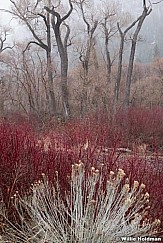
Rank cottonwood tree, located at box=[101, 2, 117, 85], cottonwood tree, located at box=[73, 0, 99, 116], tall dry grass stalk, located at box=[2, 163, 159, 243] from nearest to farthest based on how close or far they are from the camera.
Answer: tall dry grass stalk, located at box=[2, 163, 159, 243] → cottonwood tree, located at box=[73, 0, 99, 116] → cottonwood tree, located at box=[101, 2, 117, 85]

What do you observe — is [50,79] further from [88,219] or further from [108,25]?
[88,219]

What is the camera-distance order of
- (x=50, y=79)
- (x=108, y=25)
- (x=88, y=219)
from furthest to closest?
(x=108, y=25)
(x=50, y=79)
(x=88, y=219)

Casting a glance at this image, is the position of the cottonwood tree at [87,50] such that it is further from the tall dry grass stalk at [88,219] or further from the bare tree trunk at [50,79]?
the tall dry grass stalk at [88,219]

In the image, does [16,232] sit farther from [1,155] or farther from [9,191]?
[1,155]

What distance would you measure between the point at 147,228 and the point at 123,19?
88.2ft

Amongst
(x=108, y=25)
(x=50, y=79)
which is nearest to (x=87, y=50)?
(x=50, y=79)

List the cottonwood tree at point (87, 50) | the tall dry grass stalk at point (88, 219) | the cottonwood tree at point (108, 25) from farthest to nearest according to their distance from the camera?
the cottonwood tree at point (108, 25)
the cottonwood tree at point (87, 50)
the tall dry grass stalk at point (88, 219)

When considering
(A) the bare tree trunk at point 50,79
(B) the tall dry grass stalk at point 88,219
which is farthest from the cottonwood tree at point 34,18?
(B) the tall dry grass stalk at point 88,219

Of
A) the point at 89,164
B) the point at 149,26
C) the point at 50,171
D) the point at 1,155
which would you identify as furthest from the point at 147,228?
the point at 149,26

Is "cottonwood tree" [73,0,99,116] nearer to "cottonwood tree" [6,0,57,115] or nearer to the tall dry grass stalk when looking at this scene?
"cottonwood tree" [6,0,57,115]

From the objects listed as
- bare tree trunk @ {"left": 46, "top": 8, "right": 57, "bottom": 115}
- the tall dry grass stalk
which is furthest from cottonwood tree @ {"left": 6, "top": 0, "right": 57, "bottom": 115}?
the tall dry grass stalk

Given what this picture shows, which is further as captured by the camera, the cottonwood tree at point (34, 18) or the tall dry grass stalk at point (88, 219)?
the cottonwood tree at point (34, 18)

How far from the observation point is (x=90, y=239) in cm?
322

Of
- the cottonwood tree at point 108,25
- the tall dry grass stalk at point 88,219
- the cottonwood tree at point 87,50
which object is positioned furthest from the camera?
the cottonwood tree at point 108,25
